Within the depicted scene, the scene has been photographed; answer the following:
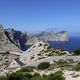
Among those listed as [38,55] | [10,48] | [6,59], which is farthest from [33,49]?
[10,48]

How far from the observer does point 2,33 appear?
7584 inches

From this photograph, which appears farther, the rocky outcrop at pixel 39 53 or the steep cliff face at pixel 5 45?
the steep cliff face at pixel 5 45

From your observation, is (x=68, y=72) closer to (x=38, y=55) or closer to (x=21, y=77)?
(x=21, y=77)

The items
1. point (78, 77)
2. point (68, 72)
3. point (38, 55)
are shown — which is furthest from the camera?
point (38, 55)

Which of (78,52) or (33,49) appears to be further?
(33,49)

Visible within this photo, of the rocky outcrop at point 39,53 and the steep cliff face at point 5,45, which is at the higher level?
the rocky outcrop at point 39,53

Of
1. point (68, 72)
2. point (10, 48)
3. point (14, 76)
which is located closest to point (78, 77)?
point (68, 72)

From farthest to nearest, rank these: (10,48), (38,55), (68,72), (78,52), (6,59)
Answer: (10,48)
(6,59)
(38,55)
(78,52)
(68,72)

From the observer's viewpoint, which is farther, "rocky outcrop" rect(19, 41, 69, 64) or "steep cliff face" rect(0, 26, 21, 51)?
"steep cliff face" rect(0, 26, 21, 51)

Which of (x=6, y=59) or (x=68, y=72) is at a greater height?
(x=68, y=72)

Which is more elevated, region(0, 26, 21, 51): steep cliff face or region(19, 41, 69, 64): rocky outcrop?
region(19, 41, 69, 64): rocky outcrop

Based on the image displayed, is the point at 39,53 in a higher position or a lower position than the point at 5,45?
higher

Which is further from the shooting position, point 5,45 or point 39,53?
point 5,45

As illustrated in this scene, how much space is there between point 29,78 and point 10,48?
138363mm
